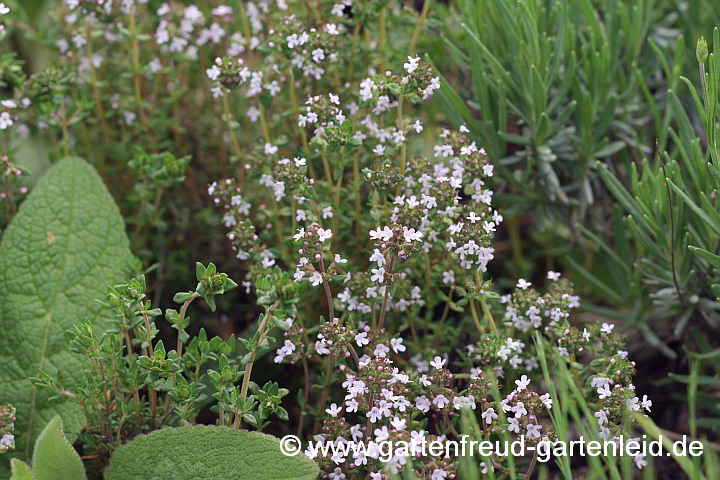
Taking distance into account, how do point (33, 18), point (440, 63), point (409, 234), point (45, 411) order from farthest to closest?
point (33, 18) → point (440, 63) → point (45, 411) → point (409, 234)

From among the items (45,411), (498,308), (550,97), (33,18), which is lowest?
(45,411)

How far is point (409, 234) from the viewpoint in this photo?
3.84ft

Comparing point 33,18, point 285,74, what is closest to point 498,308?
point 285,74

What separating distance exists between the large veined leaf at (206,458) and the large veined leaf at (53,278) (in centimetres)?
22

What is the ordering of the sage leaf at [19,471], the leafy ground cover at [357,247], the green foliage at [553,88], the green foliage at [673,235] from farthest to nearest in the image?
the green foliage at [553,88]
the green foliage at [673,235]
the leafy ground cover at [357,247]
the sage leaf at [19,471]

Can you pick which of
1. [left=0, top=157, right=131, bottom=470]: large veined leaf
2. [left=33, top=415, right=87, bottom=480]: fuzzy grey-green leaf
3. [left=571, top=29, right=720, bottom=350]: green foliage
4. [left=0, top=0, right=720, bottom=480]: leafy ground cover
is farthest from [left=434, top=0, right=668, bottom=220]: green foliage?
[left=33, top=415, right=87, bottom=480]: fuzzy grey-green leaf

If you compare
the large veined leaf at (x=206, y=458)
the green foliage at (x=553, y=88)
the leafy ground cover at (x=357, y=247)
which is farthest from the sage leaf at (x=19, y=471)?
the green foliage at (x=553, y=88)

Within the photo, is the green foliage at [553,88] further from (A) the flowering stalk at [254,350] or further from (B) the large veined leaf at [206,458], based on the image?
(B) the large veined leaf at [206,458]

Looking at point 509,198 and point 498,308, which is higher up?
point 509,198

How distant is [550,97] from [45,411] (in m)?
→ 1.14

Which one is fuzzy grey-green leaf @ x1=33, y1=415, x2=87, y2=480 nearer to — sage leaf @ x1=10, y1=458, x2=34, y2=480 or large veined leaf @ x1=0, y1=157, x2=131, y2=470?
sage leaf @ x1=10, y1=458, x2=34, y2=480

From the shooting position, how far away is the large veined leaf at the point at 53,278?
1341 mm

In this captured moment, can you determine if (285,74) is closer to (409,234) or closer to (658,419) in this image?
(409,234)

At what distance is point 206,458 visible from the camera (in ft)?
3.62
